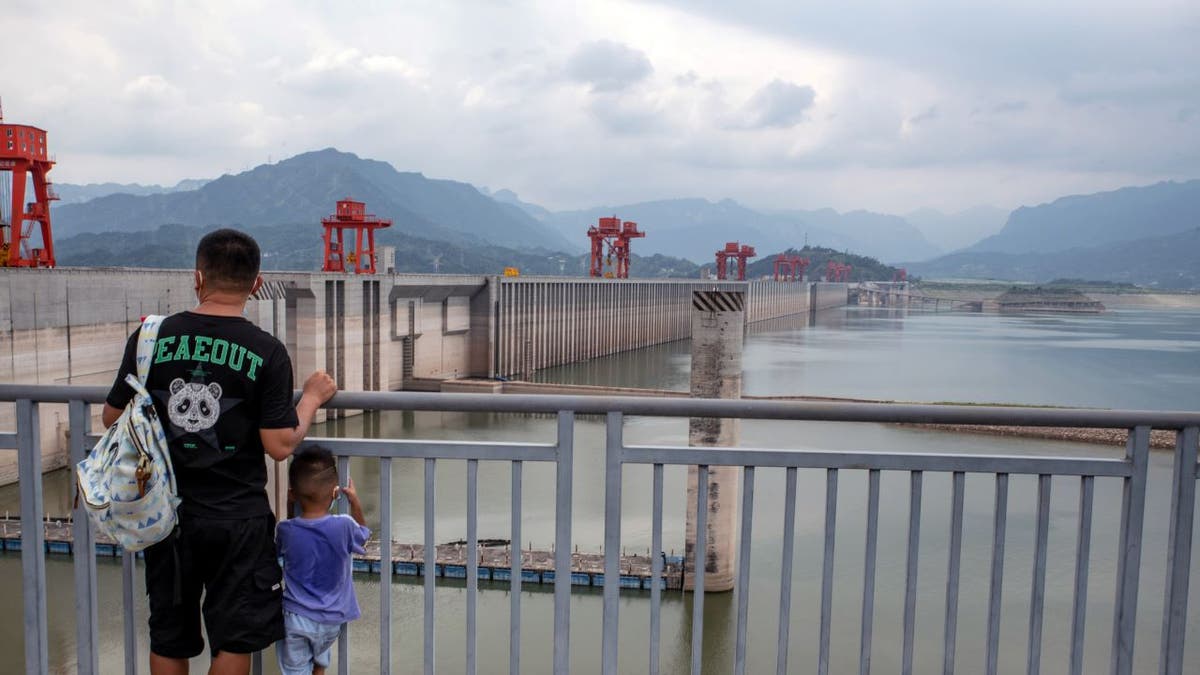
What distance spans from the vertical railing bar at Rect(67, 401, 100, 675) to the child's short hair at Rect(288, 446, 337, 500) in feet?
2.42

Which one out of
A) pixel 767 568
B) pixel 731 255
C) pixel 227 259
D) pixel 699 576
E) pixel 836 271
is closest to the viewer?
pixel 227 259

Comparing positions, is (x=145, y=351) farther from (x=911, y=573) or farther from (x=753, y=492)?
(x=911, y=573)

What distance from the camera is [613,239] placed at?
86.4 meters

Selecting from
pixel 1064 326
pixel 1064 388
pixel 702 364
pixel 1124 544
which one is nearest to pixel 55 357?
pixel 702 364

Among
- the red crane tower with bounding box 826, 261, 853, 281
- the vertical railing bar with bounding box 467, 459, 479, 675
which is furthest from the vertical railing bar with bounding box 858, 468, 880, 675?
the red crane tower with bounding box 826, 261, 853, 281

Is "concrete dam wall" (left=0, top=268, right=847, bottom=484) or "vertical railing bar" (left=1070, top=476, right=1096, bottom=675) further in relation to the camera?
"concrete dam wall" (left=0, top=268, right=847, bottom=484)

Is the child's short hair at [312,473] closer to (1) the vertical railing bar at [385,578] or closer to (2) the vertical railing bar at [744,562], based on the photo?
(1) the vertical railing bar at [385,578]

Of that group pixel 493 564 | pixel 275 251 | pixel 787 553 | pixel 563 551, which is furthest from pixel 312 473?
pixel 275 251

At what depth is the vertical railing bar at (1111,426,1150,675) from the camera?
9.95ft

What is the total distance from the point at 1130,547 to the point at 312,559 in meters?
2.85

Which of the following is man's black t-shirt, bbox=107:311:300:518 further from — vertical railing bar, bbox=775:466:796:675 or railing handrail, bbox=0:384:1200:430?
vertical railing bar, bbox=775:466:796:675

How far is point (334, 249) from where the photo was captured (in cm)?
5278

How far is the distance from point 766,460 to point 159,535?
1.98 meters

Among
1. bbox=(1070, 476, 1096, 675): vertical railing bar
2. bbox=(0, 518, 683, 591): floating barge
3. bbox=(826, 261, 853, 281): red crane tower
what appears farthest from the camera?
bbox=(826, 261, 853, 281): red crane tower
